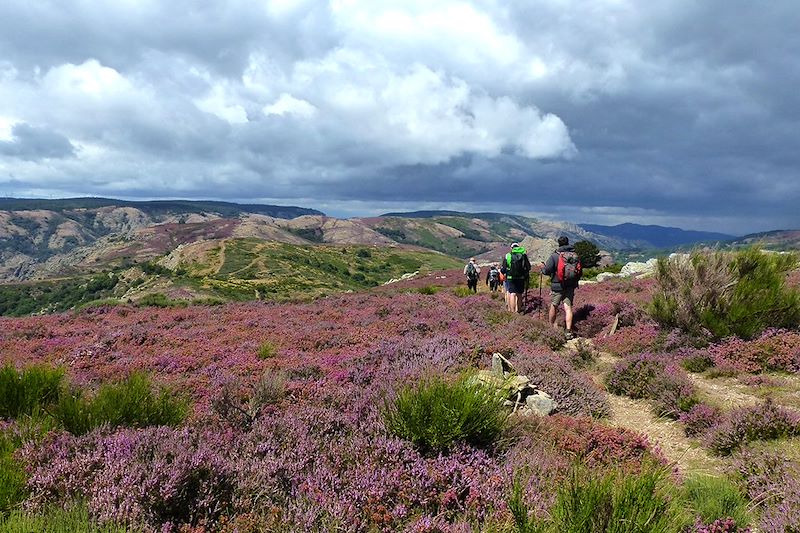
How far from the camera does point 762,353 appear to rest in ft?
26.5

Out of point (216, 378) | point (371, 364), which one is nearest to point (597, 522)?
point (371, 364)

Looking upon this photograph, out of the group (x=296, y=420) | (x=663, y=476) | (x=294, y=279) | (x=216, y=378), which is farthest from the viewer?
(x=294, y=279)

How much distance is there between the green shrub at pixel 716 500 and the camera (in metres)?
3.53

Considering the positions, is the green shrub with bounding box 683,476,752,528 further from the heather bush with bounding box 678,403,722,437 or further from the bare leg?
the bare leg

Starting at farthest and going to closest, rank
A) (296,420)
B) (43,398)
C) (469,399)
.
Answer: (43,398) → (296,420) → (469,399)

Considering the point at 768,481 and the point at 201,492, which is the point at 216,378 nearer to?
the point at 201,492

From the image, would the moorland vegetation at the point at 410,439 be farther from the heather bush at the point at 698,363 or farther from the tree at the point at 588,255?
the tree at the point at 588,255

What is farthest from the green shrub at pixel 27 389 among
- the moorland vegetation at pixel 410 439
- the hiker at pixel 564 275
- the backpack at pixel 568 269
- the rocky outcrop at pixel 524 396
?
the backpack at pixel 568 269

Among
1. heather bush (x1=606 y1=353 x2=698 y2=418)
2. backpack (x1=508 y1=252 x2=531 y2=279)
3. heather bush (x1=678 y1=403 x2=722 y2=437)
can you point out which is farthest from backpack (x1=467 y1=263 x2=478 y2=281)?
heather bush (x1=678 y1=403 x2=722 y2=437)

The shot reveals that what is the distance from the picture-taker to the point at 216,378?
7.36 meters

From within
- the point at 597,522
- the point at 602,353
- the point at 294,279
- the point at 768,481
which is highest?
the point at 597,522

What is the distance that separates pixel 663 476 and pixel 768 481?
1.21 m

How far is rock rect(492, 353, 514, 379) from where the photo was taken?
23.6 feet

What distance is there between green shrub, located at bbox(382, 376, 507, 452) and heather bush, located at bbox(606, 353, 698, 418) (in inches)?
138
